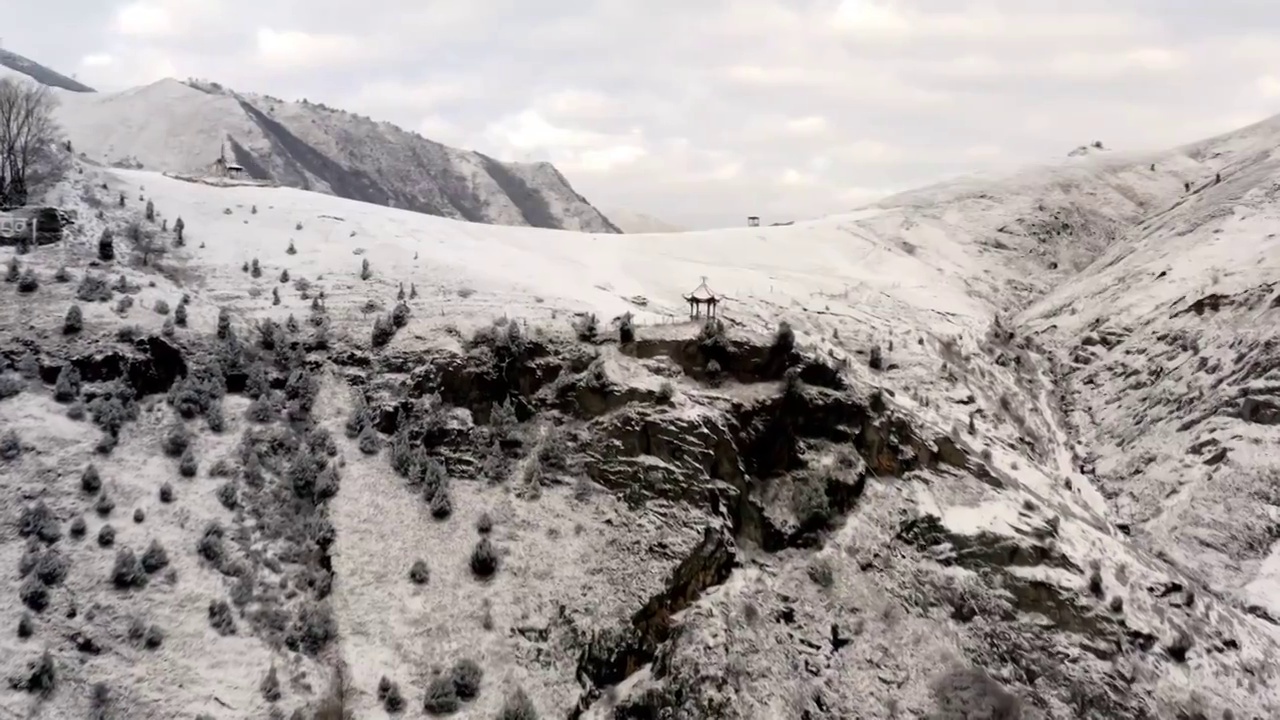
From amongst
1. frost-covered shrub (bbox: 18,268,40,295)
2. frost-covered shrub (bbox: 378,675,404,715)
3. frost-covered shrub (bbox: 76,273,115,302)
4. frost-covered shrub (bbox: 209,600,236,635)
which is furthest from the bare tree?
frost-covered shrub (bbox: 378,675,404,715)

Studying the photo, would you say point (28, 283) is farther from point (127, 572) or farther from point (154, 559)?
point (127, 572)

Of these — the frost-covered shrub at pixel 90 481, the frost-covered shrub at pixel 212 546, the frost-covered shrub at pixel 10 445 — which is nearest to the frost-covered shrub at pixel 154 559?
the frost-covered shrub at pixel 212 546

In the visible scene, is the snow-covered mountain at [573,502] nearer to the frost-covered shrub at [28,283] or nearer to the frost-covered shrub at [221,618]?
the frost-covered shrub at [28,283]

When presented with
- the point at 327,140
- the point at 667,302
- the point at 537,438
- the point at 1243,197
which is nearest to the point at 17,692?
the point at 537,438

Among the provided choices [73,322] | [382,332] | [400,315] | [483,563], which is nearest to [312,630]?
[483,563]

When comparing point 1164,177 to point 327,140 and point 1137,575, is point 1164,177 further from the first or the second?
point 327,140

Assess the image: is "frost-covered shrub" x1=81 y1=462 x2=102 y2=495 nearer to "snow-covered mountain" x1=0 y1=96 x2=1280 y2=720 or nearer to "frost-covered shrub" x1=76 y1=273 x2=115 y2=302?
"snow-covered mountain" x1=0 y1=96 x2=1280 y2=720
